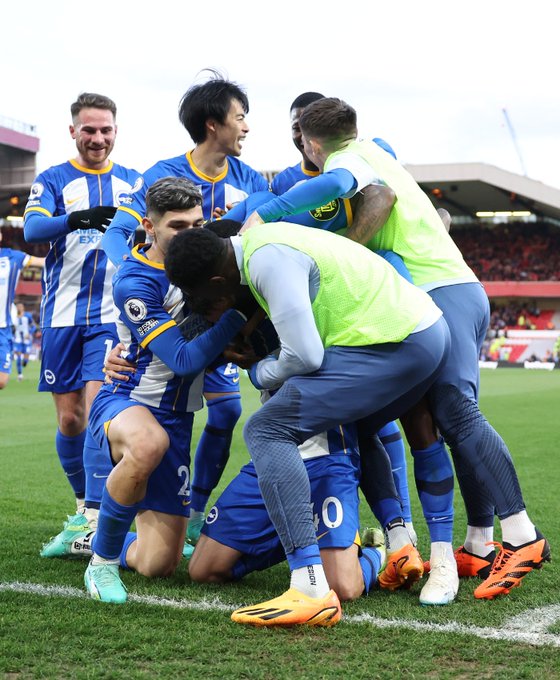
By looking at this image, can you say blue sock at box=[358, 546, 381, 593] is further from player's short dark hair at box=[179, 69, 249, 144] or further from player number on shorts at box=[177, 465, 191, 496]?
player's short dark hair at box=[179, 69, 249, 144]

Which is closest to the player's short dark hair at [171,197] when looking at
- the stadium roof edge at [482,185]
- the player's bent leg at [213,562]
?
the player's bent leg at [213,562]

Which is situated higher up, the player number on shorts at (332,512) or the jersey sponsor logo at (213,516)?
the player number on shorts at (332,512)

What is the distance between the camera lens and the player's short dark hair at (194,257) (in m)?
3.27

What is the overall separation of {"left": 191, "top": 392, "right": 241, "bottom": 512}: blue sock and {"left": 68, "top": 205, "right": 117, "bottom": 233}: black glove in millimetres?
1208

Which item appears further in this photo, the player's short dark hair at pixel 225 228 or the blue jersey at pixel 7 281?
the blue jersey at pixel 7 281

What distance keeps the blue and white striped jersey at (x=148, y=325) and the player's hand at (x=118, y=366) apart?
0.03 meters

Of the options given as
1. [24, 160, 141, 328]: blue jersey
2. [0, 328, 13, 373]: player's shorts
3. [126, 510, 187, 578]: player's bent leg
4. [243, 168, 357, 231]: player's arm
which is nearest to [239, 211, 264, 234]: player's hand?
[243, 168, 357, 231]: player's arm

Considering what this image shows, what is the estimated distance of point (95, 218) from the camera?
16.4 feet

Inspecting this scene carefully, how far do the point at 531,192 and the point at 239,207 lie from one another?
4100 cm

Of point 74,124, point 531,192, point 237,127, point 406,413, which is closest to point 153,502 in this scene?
point 406,413

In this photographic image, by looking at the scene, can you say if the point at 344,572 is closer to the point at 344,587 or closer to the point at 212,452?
the point at 344,587

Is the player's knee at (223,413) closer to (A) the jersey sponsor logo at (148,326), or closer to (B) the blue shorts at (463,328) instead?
(A) the jersey sponsor logo at (148,326)

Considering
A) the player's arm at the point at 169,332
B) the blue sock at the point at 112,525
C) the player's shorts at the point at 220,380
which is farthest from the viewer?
the player's shorts at the point at 220,380

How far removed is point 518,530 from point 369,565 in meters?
0.67
